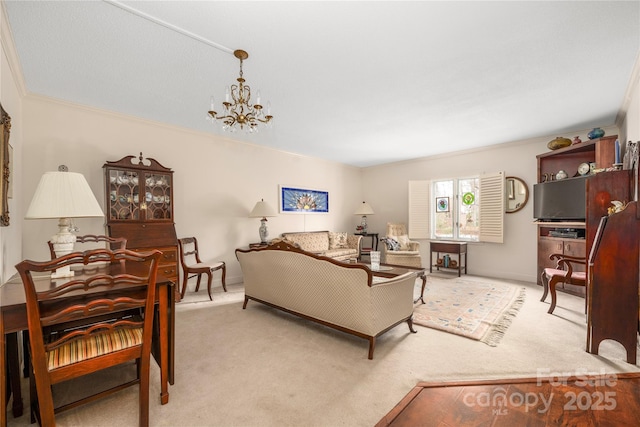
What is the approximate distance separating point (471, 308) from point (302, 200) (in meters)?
3.78

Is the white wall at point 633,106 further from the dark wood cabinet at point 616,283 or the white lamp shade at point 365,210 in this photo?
the white lamp shade at point 365,210

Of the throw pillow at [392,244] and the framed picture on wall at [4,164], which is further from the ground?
the framed picture on wall at [4,164]

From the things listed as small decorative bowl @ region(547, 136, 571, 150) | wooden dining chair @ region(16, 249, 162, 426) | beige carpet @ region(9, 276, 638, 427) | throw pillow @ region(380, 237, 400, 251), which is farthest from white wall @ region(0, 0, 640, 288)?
beige carpet @ region(9, 276, 638, 427)

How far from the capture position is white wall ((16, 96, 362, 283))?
10.3ft

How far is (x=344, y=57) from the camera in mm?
2348

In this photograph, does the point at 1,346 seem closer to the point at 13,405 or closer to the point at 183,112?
the point at 13,405

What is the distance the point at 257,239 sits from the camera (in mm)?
5254

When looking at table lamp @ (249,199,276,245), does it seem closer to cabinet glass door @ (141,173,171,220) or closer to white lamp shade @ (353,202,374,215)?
cabinet glass door @ (141,173,171,220)

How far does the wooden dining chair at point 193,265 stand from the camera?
389cm

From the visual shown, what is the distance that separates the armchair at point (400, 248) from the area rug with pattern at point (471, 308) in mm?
557

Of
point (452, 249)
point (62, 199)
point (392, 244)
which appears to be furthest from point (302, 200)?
point (62, 199)

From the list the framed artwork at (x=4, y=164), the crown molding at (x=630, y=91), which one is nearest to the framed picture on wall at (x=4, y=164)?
the framed artwork at (x=4, y=164)

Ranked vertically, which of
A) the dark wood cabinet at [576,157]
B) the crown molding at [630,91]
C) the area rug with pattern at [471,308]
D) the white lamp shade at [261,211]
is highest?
the crown molding at [630,91]

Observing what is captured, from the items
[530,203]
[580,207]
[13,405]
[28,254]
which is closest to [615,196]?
[580,207]
